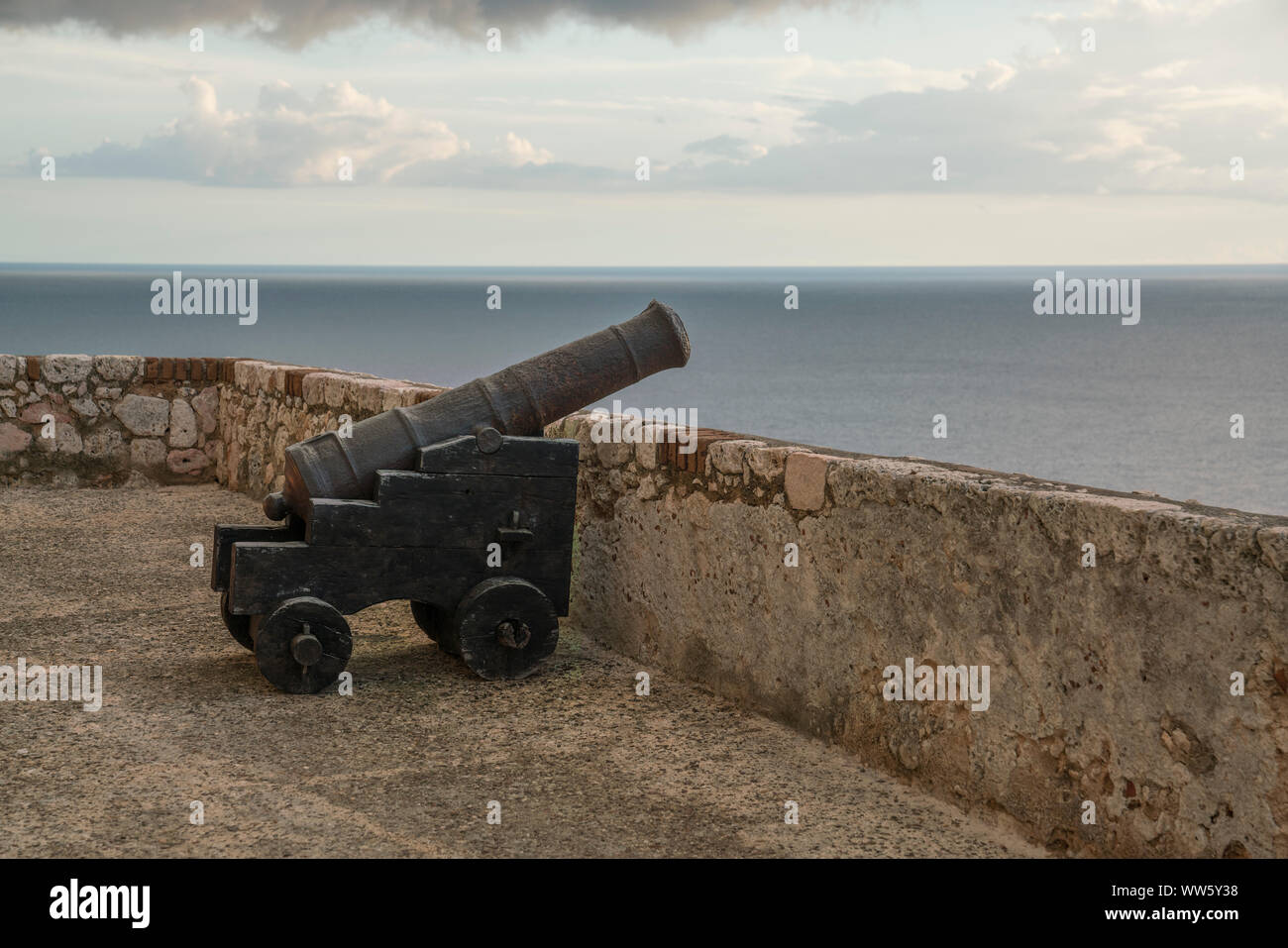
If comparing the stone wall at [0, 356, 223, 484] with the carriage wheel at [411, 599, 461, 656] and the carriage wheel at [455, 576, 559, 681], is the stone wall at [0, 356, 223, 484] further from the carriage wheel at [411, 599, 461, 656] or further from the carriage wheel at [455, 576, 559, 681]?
the carriage wheel at [455, 576, 559, 681]

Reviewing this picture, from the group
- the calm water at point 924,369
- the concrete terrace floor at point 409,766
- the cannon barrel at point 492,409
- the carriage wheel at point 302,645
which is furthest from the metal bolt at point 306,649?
the calm water at point 924,369

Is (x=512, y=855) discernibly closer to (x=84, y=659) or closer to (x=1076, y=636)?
(x=1076, y=636)

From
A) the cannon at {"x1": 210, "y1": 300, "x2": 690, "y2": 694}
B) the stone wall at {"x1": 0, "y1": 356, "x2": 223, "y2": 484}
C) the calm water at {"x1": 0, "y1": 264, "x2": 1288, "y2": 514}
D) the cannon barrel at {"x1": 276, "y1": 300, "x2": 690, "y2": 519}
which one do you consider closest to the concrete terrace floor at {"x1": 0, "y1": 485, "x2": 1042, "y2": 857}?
the cannon at {"x1": 210, "y1": 300, "x2": 690, "y2": 694}

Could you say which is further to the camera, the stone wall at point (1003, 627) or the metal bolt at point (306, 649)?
the metal bolt at point (306, 649)

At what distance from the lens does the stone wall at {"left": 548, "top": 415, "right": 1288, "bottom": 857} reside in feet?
9.21

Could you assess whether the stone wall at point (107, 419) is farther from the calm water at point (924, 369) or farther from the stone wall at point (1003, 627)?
the calm water at point (924, 369)

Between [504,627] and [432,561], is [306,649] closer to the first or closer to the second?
[432,561]

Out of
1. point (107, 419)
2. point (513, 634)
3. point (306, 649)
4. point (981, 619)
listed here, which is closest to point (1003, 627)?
point (981, 619)

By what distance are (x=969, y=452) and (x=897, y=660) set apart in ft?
119

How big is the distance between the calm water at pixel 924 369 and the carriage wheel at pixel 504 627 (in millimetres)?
27552

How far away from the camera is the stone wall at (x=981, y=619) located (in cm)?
282

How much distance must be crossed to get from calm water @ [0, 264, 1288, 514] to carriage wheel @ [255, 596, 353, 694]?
2809 centimetres

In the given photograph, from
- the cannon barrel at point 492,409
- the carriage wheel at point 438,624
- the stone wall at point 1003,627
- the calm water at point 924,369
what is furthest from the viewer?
the calm water at point 924,369

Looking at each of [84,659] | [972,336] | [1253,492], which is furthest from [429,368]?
A: [84,659]
